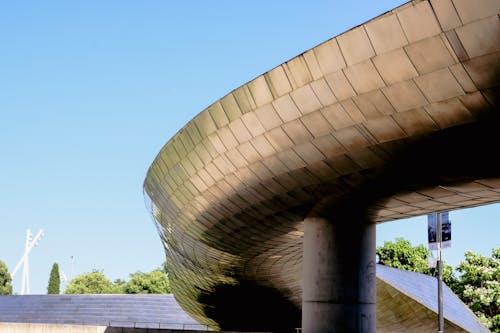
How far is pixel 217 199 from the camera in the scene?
1562 cm

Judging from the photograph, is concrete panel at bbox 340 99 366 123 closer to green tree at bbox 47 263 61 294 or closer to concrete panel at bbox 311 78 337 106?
concrete panel at bbox 311 78 337 106

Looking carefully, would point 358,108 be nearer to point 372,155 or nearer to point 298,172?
point 372,155

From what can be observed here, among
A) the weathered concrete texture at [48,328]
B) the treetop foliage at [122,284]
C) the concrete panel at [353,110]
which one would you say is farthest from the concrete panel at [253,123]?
the treetop foliage at [122,284]

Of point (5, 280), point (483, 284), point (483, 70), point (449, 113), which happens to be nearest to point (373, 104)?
point (449, 113)

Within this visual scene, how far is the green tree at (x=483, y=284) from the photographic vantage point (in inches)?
1843

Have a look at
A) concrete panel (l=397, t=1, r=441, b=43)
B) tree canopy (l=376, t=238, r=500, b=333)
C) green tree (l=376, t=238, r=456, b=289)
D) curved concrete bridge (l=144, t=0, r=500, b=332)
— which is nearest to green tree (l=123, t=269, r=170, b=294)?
green tree (l=376, t=238, r=456, b=289)

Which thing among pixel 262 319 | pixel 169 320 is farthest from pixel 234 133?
pixel 169 320

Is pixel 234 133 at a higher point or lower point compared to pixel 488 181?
higher

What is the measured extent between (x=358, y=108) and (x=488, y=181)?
4.08 metres

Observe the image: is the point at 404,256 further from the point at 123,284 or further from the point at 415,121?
the point at 415,121

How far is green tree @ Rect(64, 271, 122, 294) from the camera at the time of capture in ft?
292

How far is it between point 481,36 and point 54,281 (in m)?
71.3

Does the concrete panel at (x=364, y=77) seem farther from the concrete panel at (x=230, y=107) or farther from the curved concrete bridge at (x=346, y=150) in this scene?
the concrete panel at (x=230, y=107)

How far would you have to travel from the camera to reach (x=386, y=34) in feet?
27.9
